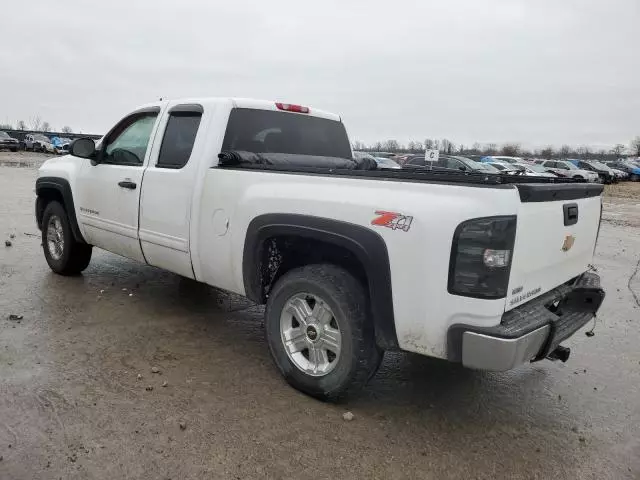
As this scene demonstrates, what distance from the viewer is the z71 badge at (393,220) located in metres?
2.85

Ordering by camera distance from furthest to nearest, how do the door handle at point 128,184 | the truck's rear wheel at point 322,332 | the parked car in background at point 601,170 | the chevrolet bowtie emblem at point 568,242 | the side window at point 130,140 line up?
the parked car in background at point 601,170
the side window at point 130,140
the door handle at point 128,184
the chevrolet bowtie emblem at point 568,242
the truck's rear wheel at point 322,332

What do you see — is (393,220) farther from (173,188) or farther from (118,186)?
(118,186)

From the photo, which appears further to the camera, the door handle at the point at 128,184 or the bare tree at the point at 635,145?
the bare tree at the point at 635,145

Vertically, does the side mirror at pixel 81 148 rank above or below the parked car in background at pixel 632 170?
above

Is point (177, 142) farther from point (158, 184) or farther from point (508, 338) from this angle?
point (508, 338)

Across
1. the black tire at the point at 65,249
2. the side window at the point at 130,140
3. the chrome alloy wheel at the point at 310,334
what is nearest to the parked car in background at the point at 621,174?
the black tire at the point at 65,249

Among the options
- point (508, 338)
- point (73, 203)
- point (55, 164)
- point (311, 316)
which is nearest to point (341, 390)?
point (311, 316)

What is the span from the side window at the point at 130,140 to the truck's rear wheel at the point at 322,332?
2117 millimetres

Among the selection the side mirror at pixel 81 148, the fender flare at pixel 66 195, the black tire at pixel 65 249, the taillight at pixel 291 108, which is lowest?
the black tire at pixel 65 249

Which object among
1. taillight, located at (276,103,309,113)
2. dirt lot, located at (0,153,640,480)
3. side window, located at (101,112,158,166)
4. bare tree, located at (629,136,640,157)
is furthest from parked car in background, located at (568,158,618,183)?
bare tree, located at (629,136,640,157)

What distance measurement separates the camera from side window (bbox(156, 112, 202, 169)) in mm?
4324

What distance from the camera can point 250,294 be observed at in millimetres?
3801

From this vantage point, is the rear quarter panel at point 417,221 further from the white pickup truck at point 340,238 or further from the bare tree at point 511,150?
the bare tree at point 511,150

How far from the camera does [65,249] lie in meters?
5.95
